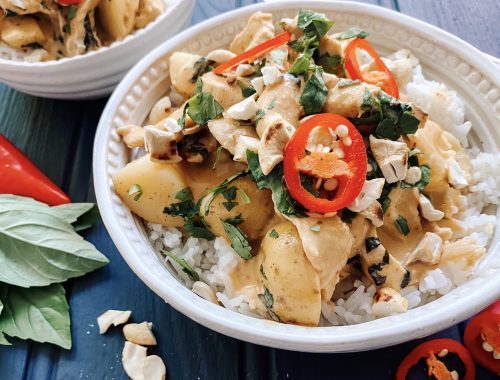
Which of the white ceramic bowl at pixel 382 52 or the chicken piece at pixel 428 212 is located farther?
the chicken piece at pixel 428 212

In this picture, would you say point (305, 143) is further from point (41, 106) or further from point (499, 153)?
point (41, 106)

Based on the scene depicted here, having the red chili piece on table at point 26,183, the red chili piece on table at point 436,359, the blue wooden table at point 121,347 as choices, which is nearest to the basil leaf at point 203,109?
the blue wooden table at point 121,347

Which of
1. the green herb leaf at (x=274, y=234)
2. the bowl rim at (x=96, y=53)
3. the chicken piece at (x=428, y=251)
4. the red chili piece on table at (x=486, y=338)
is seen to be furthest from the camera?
the bowl rim at (x=96, y=53)

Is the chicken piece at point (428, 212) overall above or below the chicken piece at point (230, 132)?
below

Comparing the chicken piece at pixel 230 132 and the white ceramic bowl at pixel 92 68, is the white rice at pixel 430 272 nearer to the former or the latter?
the chicken piece at pixel 230 132

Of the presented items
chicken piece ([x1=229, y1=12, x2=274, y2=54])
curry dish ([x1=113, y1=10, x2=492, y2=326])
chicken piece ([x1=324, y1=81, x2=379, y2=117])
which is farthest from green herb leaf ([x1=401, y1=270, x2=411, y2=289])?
chicken piece ([x1=229, y1=12, x2=274, y2=54])

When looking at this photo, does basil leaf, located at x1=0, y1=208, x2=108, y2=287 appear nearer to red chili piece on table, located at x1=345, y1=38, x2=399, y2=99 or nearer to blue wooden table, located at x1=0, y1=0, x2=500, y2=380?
blue wooden table, located at x1=0, y1=0, x2=500, y2=380

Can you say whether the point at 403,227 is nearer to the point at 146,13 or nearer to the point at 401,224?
the point at 401,224
